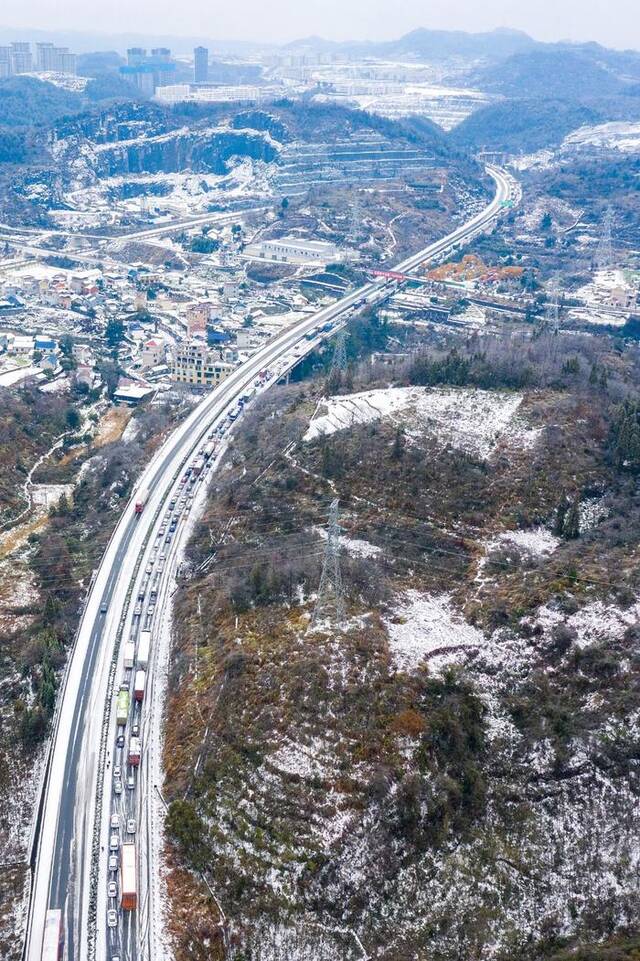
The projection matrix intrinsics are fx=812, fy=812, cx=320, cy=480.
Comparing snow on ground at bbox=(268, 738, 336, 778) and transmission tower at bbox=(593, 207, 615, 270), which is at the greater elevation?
transmission tower at bbox=(593, 207, 615, 270)

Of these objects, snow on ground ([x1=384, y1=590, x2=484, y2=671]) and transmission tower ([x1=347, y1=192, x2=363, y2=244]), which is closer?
snow on ground ([x1=384, y1=590, x2=484, y2=671])

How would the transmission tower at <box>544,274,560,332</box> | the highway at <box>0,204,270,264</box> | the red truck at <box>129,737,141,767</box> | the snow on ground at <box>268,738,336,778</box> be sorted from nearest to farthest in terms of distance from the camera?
the snow on ground at <box>268,738,336,778</box>, the red truck at <box>129,737,141,767</box>, the transmission tower at <box>544,274,560,332</box>, the highway at <box>0,204,270,264</box>

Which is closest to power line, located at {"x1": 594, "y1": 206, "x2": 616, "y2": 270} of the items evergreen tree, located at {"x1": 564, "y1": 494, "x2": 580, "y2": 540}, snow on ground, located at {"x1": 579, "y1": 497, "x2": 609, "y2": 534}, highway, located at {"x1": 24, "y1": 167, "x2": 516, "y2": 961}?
highway, located at {"x1": 24, "y1": 167, "x2": 516, "y2": 961}

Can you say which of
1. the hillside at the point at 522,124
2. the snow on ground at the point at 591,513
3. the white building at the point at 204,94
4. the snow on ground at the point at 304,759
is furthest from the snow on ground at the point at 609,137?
the snow on ground at the point at 304,759

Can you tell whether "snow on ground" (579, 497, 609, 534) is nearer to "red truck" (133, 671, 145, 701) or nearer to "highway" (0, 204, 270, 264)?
"red truck" (133, 671, 145, 701)

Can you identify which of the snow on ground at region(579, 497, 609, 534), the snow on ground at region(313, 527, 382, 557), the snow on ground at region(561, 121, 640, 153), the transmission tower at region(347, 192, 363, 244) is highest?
the snow on ground at region(561, 121, 640, 153)

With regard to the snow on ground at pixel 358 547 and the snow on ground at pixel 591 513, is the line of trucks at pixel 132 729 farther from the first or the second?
the snow on ground at pixel 591 513

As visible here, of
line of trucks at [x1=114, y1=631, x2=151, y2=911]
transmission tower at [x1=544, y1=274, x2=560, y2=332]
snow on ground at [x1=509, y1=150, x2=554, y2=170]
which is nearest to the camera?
line of trucks at [x1=114, y1=631, x2=151, y2=911]

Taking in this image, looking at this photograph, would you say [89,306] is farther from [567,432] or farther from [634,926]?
[634,926]

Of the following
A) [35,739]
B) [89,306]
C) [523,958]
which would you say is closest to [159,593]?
[35,739]
